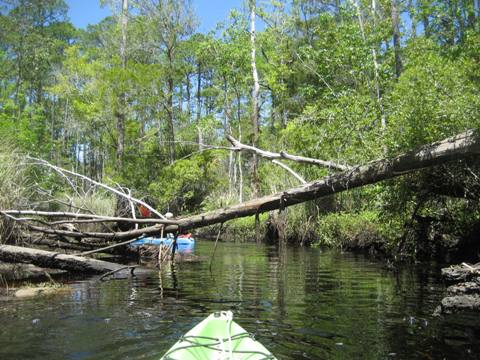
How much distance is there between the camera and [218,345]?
4.35 metres

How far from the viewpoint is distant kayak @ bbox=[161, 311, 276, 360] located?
4219mm

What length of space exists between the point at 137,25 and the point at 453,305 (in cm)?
2815

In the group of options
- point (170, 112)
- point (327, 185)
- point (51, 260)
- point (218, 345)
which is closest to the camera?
point (218, 345)

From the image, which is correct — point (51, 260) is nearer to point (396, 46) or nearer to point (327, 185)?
point (327, 185)

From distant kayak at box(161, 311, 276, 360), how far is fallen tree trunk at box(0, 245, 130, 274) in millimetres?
6224

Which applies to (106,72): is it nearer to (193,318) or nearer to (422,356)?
(193,318)

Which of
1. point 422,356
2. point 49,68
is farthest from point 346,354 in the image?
point 49,68

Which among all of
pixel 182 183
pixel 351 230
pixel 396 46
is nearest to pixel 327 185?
pixel 351 230

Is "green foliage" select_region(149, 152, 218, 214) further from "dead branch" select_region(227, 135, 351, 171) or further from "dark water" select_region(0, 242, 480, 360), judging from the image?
"dead branch" select_region(227, 135, 351, 171)

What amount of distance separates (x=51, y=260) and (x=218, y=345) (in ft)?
24.5

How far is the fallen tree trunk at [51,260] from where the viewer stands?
33.3 feet

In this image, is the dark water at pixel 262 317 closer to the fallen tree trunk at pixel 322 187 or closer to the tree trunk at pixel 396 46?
the fallen tree trunk at pixel 322 187

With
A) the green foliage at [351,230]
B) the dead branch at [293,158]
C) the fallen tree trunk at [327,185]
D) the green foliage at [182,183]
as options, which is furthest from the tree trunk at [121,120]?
the fallen tree trunk at [327,185]

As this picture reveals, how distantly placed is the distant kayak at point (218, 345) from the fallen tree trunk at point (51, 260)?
20.4 ft
